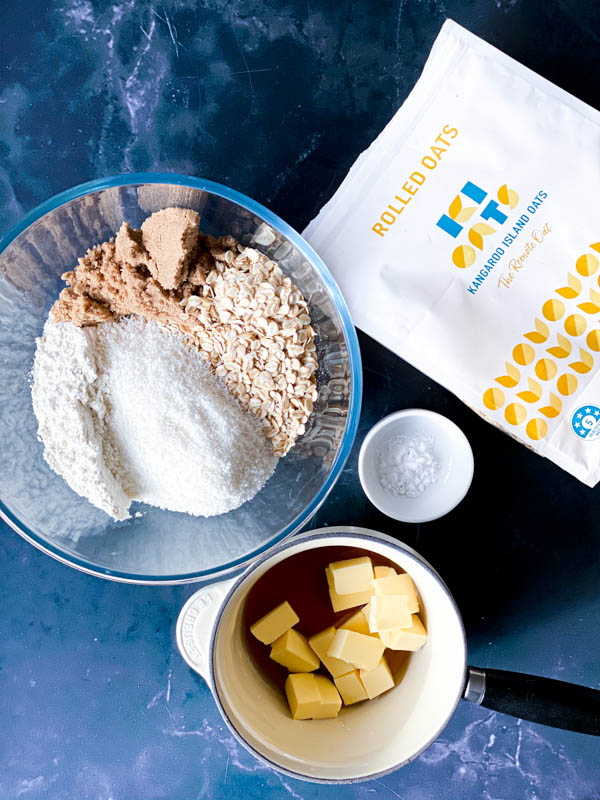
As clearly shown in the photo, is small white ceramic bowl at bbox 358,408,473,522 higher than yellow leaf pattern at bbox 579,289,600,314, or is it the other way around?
yellow leaf pattern at bbox 579,289,600,314

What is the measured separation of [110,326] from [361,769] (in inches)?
27.7

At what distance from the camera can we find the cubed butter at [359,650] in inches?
38.2

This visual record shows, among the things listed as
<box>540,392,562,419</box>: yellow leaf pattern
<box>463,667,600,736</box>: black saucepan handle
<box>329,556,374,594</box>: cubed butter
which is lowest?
<box>329,556,374,594</box>: cubed butter

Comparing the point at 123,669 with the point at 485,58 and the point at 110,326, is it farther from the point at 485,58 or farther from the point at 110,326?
the point at 485,58

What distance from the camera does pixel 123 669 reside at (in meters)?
1.09

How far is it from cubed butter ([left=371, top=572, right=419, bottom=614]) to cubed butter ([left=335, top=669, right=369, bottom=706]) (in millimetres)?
140

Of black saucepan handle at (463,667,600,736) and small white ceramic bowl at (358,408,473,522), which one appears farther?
small white ceramic bowl at (358,408,473,522)

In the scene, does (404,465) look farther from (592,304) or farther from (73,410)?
(73,410)

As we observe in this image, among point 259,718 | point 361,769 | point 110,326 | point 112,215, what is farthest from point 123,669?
point 112,215

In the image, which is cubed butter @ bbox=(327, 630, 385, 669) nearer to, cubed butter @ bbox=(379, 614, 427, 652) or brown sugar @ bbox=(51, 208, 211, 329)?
cubed butter @ bbox=(379, 614, 427, 652)

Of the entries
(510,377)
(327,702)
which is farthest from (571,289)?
(327,702)

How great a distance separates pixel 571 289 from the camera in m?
0.92

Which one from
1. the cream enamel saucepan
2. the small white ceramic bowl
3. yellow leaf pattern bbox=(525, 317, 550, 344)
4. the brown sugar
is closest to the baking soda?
the small white ceramic bowl

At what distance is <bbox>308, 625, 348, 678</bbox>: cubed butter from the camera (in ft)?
3.26
